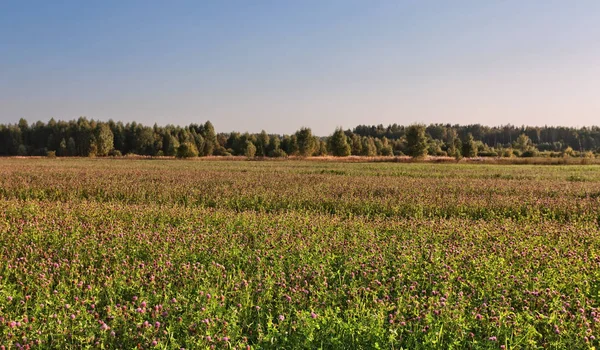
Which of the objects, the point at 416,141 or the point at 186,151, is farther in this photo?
the point at 186,151

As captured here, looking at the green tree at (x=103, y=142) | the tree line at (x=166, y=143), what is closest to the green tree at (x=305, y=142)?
the tree line at (x=166, y=143)

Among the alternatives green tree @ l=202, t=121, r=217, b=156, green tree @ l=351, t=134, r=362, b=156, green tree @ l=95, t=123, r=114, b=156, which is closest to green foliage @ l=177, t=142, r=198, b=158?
green tree @ l=202, t=121, r=217, b=156

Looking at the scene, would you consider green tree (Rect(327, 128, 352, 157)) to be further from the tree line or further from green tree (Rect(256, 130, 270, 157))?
green tree (Rect(256, 130, 270, 157))

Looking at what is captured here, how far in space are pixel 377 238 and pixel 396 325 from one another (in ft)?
11.6

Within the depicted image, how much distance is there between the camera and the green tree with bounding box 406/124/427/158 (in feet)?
236

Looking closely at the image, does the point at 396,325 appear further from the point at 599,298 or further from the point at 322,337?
the point at 599,298

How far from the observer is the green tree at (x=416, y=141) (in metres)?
71.8

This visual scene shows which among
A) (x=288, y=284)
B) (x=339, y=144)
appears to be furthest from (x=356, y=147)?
(x=288, y=284)

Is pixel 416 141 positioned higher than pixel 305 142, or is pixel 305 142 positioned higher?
pixel 305 142

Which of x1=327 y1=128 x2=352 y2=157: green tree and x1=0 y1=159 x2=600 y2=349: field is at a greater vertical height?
x1=327 y1=128 x2=352 y2=157: green tree

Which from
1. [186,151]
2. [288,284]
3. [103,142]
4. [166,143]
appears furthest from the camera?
[166,143]

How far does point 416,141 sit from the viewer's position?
238 ft

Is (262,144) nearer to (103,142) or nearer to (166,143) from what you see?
(166,143)

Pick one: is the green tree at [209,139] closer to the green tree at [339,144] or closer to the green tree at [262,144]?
the green tree at [262,144]
